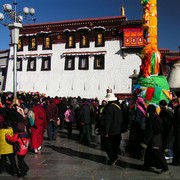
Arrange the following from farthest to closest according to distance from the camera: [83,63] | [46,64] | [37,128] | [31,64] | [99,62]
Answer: [31,64]
[46,64]
[83,63]
[99,62]
[37,128]

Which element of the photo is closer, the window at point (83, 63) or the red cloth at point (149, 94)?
the red cloth at point (149, 94)

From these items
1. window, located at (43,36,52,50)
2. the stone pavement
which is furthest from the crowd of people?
window, located at (43,36,52,50)

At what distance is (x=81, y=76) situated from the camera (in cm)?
3200

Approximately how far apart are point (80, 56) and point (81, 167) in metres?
24.7

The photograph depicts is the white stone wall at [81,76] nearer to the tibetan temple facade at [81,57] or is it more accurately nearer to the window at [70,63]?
the tibetan temple facade at [81,57]

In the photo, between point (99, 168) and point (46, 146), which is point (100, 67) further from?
point (99, 168)

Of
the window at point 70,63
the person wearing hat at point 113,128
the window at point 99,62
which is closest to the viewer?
the person wearing hat at point 113,128

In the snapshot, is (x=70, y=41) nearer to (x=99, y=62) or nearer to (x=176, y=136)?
(x=99, y=62)

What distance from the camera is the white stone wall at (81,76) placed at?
30.2 metres

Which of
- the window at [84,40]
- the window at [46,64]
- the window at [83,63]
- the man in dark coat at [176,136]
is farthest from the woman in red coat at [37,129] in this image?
the window at [46,64]

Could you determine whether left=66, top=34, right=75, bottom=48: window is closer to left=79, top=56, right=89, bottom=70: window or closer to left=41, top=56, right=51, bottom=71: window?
left=79, top=56, right=89, bottom=70: window

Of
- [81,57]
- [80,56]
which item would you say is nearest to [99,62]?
[81,57]

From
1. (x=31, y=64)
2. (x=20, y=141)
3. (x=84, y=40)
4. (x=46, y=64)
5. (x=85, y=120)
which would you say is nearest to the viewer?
(x=20, y=141)

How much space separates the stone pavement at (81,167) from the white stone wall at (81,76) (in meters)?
19.6
